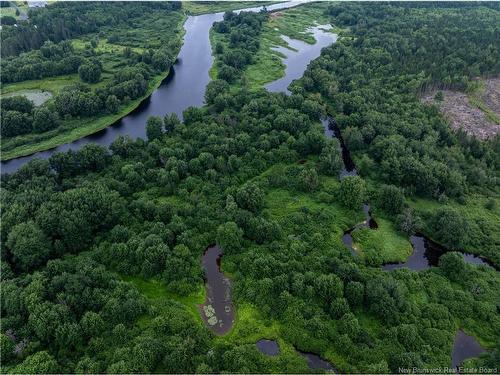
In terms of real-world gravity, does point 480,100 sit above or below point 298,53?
below

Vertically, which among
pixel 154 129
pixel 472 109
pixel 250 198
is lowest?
pixel 250 198

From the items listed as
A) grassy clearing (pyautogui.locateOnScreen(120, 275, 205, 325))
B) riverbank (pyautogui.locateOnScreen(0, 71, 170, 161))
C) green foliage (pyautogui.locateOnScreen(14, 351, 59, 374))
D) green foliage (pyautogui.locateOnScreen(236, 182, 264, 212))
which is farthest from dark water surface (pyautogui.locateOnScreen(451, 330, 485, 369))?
riverbank (pyautogui.locateOnScreen(0, 71, 170, 161))

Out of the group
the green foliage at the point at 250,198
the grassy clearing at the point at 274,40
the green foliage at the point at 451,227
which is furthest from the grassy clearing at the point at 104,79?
the green foliage at the point at 451,227

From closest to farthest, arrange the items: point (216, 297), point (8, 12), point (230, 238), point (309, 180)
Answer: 1. point (216, 297)
2. point (230, 238)
3. point (309, 180)
4. point (8, 12)

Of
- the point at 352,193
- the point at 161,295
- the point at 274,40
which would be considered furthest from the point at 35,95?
the point at 352,193

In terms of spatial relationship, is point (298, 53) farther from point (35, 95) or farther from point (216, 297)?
point (216, 297)

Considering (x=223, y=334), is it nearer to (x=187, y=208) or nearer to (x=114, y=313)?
(x=114, y=313)

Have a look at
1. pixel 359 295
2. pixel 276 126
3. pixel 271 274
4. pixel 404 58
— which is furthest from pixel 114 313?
pixel 404 58
